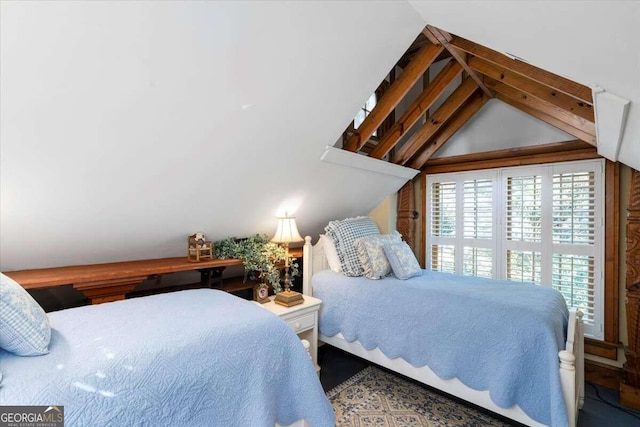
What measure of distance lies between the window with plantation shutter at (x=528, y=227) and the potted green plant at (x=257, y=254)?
6.33ft

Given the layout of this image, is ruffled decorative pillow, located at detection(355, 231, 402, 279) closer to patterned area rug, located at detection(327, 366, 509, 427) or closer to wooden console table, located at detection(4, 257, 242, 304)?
patterned area rug, located at detection(327, 366, 509, 427)

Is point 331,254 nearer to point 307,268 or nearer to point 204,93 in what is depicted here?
point 307,268

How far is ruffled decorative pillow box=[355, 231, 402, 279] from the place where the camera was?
2.58 m

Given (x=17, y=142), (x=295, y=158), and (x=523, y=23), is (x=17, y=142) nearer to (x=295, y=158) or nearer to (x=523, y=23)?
(x=295, y=158)

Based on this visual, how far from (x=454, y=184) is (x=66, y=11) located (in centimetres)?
332

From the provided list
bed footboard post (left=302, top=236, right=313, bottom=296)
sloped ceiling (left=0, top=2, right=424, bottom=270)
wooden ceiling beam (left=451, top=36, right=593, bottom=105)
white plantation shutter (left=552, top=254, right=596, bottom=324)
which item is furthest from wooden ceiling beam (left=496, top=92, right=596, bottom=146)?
bed footboard post (left=302, top=236, right=313, bottom=296)

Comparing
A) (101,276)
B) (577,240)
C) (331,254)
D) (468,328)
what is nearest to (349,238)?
(331,254)

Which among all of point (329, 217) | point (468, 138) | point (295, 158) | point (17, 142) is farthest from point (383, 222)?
point (17, 142)

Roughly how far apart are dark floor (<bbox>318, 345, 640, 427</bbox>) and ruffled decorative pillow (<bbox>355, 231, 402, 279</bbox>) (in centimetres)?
83

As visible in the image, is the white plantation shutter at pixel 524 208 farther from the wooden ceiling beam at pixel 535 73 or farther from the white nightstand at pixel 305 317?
the white nightstand at pixel 305 317

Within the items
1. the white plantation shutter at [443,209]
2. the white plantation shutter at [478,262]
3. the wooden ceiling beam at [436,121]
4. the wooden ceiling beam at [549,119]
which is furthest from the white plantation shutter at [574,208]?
the wooden ceiling beam at [436,121]

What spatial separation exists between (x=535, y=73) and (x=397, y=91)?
931 mm

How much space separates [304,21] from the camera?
147 cm

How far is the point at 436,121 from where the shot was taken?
3.09 m
